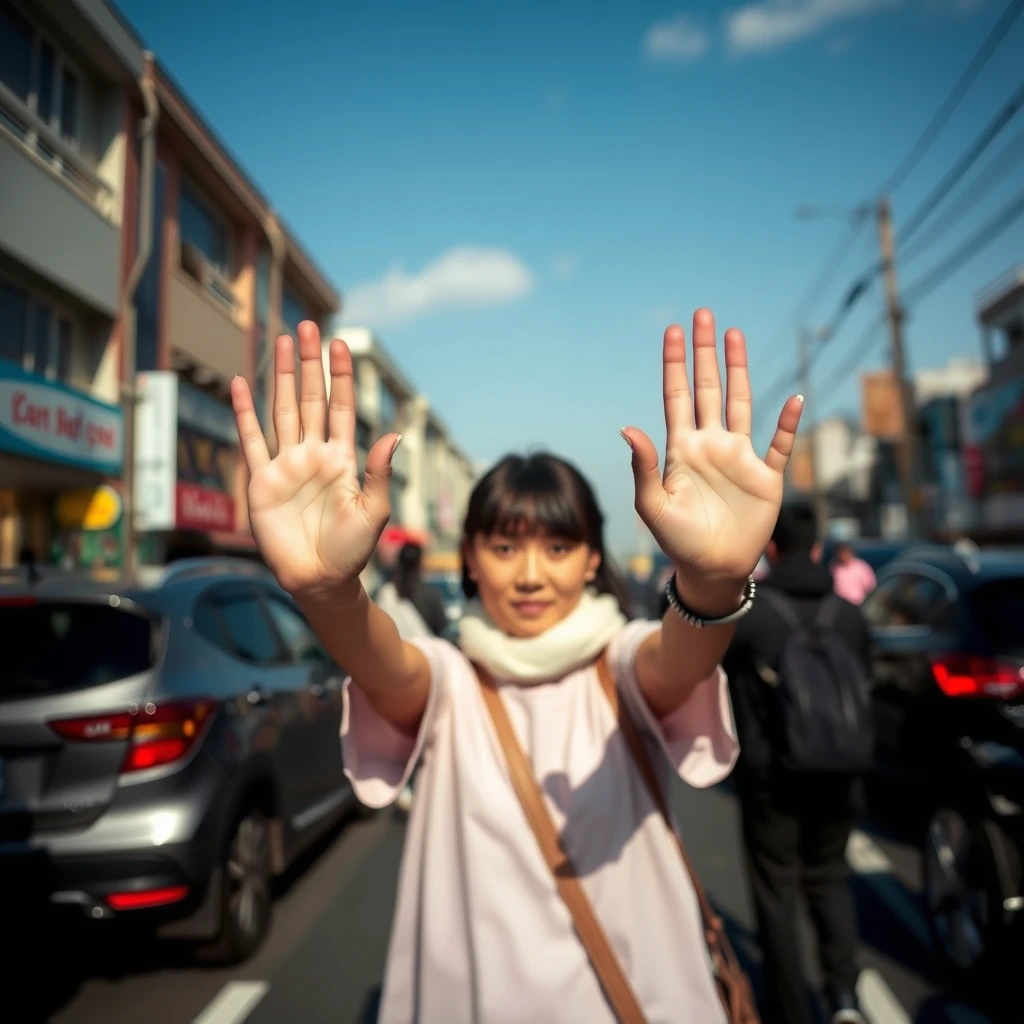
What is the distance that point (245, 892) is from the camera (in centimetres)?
392

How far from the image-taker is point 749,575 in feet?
4.37

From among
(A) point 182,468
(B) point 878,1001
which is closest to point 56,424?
(A) point 182,468

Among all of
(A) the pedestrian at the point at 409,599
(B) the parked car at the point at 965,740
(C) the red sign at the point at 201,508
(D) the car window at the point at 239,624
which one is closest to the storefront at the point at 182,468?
(C) the red sign at the point at 201,508

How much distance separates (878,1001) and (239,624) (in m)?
3.24

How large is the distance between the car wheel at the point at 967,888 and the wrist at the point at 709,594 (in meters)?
2.71

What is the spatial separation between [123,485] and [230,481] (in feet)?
15.6

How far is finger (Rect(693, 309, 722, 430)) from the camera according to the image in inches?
54.7

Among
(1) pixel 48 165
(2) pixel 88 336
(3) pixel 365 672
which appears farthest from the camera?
(2) pixel 88 336

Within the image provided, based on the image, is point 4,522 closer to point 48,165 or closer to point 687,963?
point 48,165

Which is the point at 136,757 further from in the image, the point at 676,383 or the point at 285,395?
the point at 676,383

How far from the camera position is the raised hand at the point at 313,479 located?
1332mm

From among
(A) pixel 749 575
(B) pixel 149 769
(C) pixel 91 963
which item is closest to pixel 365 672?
(A) pixel 749 575

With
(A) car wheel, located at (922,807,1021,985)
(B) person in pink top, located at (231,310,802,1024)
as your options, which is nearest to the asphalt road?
(A) car wheel, located at (922,807,1021,985)

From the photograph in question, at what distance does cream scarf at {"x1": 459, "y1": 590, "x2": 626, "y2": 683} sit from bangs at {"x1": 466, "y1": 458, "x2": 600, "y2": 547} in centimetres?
18
